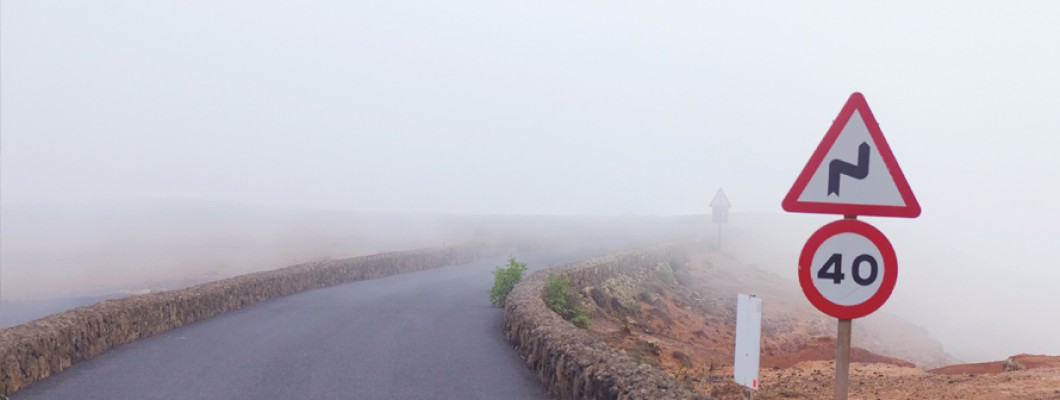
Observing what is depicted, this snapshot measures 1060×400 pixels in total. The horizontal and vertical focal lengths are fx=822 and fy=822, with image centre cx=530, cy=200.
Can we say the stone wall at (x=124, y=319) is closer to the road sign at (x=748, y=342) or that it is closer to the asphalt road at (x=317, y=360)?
the asphalt road at (x=317, y=360)

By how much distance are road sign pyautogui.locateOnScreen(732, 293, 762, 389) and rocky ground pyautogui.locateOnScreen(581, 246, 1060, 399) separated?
421 cm

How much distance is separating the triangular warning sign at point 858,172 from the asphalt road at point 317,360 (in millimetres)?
5930

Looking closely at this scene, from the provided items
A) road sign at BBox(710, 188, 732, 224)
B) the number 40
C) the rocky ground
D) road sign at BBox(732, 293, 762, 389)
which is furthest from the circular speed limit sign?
road sign at BBox(710, 188, 732, 224)

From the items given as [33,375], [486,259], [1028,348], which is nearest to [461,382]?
[33,375]

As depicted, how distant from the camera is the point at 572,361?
28.7 ft

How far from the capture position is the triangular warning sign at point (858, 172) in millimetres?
4309

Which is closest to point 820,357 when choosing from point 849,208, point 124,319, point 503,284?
point 503,284

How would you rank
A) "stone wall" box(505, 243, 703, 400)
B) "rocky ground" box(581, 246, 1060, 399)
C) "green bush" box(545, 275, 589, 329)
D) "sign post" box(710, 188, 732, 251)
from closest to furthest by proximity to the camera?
"stone wall" box(505, 243, 703, 400) → "rocky ground" box(581, 246, 1060, 399) → "green bush" box(545, 275, 589, 329) → "sign post" box(710, 188, 732, 251)

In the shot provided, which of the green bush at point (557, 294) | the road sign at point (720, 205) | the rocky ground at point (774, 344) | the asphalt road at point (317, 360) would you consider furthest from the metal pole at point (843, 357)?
the road sign at point (720, 205)

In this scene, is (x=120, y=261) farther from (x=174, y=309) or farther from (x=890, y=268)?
(x=890, y=268)

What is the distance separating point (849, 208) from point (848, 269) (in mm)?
333

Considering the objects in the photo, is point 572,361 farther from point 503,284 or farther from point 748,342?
point 503,284

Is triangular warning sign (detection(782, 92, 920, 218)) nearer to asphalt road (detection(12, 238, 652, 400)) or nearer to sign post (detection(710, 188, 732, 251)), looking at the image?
asphalt road (detection(12, 238, 652, 400))

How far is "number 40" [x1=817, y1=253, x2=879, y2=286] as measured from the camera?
4.19 meters
